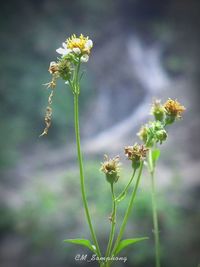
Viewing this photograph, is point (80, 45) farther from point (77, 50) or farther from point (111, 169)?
point (111, 169)

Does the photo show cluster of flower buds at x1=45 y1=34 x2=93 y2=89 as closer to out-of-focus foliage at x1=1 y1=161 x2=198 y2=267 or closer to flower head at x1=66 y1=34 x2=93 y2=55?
flower head at x1=66 y1=34 x2=93 y2=55

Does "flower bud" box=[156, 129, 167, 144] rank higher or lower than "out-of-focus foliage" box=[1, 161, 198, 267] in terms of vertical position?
lower

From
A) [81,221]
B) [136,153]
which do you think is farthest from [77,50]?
[81,221]

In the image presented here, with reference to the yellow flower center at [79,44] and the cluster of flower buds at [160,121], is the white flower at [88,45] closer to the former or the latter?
the yellow flower center at [79,44]

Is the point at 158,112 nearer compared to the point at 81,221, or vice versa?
the point at 158,112

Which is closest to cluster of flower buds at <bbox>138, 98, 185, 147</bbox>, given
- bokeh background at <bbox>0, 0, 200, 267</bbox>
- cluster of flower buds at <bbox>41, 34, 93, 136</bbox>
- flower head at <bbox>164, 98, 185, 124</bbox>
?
flower head at <bbox>164, 98, 185, 124</bbox>

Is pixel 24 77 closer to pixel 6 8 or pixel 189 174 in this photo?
pixel 6 8

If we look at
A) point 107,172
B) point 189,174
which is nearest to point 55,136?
point 189,174
